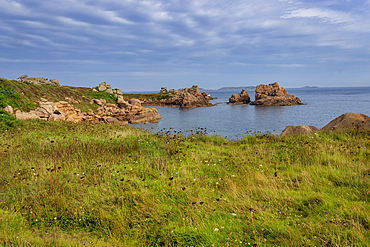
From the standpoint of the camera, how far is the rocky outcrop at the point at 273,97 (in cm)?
9459

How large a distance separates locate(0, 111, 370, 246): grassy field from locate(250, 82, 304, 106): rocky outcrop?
94.3 metres

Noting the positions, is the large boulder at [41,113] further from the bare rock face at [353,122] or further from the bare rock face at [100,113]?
the bare rock face at [353,122]

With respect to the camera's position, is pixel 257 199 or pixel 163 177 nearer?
pixel 257 199

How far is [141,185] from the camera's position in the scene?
5383mm

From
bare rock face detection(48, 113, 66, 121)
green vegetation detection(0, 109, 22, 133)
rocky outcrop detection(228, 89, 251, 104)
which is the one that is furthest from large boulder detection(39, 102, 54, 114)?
rocky outcrop detection(228, 89, 251, 104)

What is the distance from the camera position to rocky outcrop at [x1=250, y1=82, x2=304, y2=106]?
310 feet

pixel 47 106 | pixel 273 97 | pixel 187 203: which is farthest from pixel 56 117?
pixel 273 97

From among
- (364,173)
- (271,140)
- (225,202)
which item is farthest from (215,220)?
(271,140)

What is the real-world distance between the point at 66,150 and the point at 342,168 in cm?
937

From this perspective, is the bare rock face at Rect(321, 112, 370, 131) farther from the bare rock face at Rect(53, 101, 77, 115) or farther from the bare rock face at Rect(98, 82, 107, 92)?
the bare rock face at Rect(98, 82, 107, 92)

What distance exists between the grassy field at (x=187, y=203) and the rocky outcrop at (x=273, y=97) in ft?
309

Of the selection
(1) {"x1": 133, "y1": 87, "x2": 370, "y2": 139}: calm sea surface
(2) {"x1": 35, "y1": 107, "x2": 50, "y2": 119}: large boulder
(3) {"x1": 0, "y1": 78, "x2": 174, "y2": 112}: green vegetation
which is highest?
(3) {"x1": 0, "y1": 78, "x2": 174, "y2": 112}: green vegetation

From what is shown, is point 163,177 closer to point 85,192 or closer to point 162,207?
point 162,207

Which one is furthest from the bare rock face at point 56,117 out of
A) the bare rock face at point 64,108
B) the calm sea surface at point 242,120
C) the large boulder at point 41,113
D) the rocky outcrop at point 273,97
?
the rocky outcrop at point 273,97
